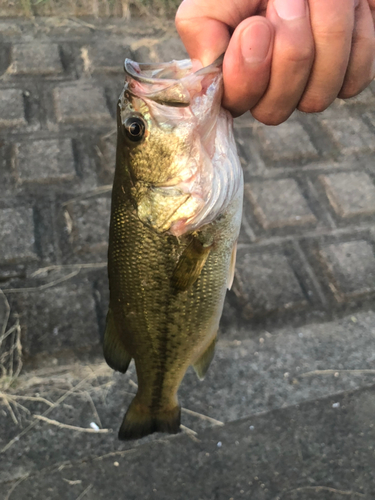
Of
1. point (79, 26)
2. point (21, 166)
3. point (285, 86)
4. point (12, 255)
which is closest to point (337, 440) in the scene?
point (285, 86)

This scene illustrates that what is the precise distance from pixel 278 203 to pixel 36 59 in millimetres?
2133

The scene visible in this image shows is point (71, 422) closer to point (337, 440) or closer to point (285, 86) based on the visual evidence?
point (337, 440)

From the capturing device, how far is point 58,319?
6.88ft

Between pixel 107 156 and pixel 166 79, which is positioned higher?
pixel 166 79

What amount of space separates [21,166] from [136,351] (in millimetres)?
1687

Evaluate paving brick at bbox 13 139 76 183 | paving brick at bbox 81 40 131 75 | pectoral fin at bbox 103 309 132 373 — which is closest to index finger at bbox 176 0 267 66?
pectoral fin at bbox 103 309 132 373

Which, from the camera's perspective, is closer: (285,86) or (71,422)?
(285,86)

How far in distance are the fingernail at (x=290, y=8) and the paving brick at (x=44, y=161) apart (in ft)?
6.09

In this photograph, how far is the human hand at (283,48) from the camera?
102 centimetres

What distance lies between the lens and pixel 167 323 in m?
1.36

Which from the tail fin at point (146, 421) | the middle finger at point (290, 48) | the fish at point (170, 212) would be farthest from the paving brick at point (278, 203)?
the middle finger at point (290, 48)

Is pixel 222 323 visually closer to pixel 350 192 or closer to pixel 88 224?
pixel 88 224

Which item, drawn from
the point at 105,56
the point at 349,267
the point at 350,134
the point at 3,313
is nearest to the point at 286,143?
the point at 350,134

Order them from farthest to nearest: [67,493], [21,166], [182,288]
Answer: [21,166] < [67,493] < [182,288]
